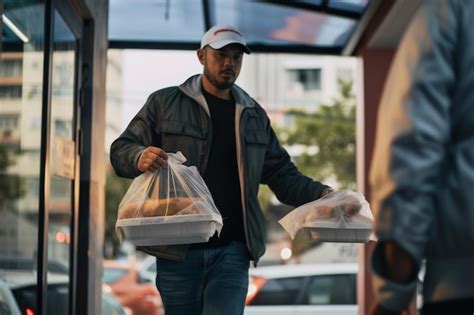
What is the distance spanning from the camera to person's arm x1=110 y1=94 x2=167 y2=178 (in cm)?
427

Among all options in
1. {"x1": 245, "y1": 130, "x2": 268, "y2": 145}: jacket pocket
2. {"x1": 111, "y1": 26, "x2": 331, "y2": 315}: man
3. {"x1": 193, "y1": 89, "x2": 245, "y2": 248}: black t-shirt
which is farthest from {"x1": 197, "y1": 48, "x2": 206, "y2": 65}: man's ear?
{"x1": 245, "y1": 130, "x2": 268, "y2": 145}: jacket pocket

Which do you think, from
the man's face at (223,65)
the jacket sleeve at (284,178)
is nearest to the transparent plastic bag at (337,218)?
the jacket sleeve at (284,178)

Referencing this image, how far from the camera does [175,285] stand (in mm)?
4500

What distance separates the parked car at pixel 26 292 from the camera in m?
5.09

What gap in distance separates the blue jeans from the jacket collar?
67 centimetres

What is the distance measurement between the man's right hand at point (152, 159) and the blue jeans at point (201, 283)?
45cm

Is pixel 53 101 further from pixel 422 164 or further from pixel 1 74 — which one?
pixel 422 164

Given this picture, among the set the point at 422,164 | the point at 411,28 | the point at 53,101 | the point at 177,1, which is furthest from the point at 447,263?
the point at 177,1

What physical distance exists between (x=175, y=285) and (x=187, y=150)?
591 millimetres

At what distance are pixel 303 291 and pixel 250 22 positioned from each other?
5.31m

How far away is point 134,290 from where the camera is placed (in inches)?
731

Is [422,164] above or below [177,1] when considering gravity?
below

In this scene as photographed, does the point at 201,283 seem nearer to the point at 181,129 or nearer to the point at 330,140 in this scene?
Answer: the point at 181,129

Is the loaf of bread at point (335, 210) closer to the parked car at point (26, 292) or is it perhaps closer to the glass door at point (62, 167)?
the parked car at point (26, 292)
